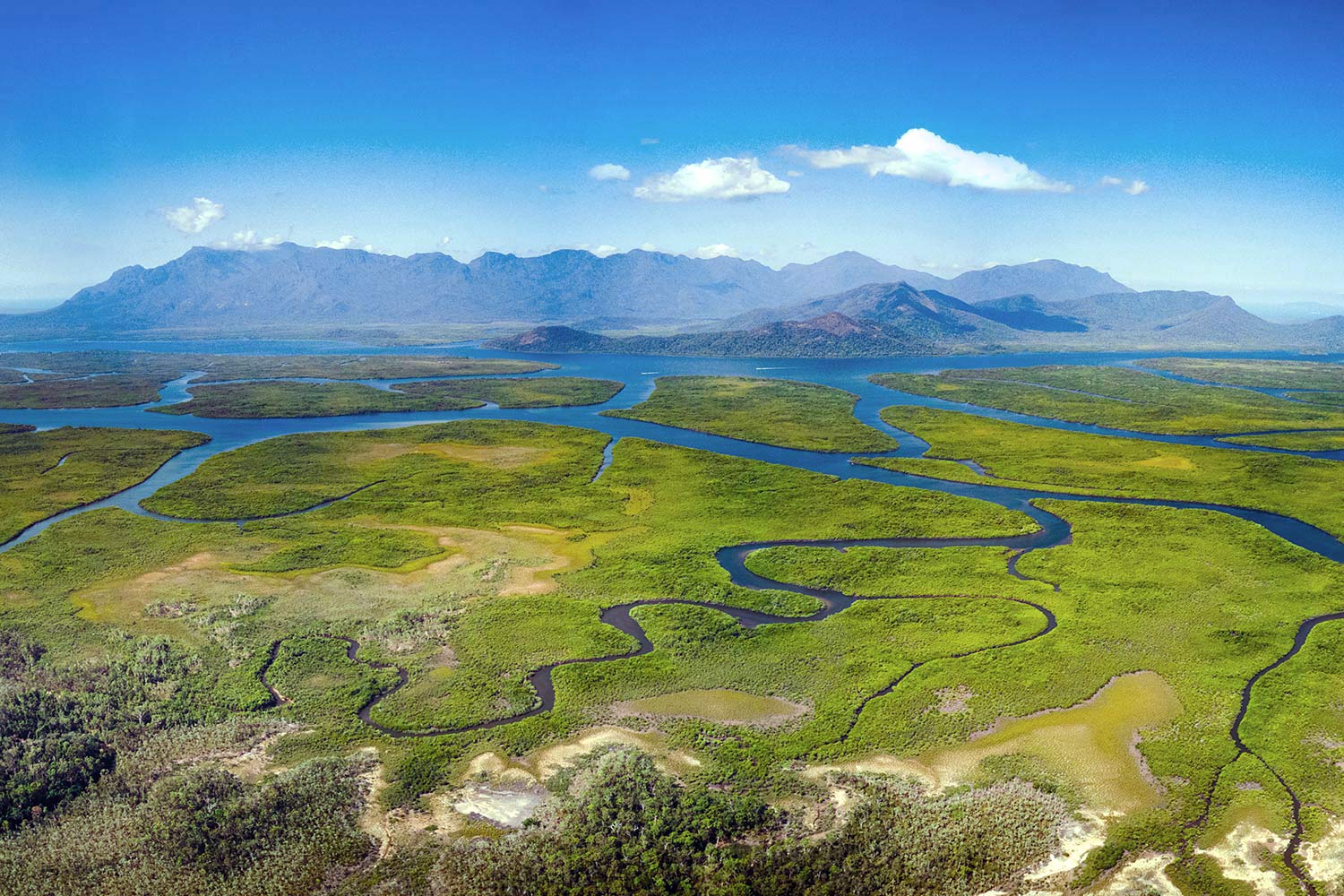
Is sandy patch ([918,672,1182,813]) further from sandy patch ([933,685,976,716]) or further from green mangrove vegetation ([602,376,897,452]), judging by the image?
green mangrove vegetation ([602,376,897,452])

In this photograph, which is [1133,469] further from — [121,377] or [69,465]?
[121,377]

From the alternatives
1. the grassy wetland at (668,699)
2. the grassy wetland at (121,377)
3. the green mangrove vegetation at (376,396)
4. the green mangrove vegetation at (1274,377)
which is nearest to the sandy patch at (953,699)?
the grassy wetland at (668,699)

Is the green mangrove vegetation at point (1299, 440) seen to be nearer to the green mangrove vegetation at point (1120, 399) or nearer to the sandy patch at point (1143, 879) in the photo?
the green mangrove vegetation at point (1120, 399)

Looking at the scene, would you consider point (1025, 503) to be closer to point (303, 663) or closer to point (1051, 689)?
point (1051, 689)

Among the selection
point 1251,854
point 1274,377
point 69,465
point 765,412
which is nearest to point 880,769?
point 1251,854

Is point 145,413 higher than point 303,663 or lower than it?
higher

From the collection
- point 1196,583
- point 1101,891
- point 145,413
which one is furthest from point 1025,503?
point 145,413
